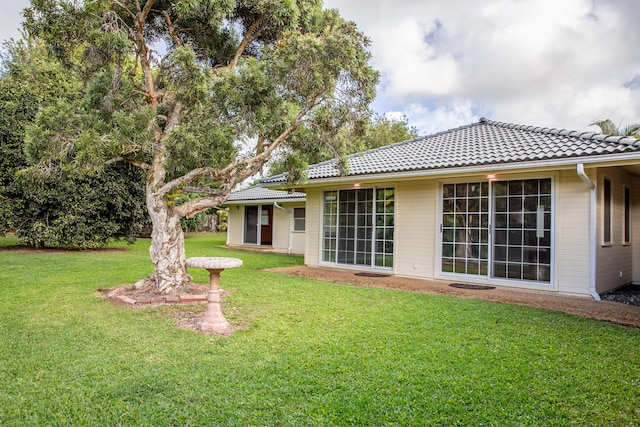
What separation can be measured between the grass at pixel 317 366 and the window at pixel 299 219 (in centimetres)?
1054

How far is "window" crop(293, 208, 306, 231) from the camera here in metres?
16.8

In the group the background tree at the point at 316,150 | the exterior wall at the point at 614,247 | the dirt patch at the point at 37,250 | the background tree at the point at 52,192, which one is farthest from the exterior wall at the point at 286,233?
the exterior wall at the point at 614,247

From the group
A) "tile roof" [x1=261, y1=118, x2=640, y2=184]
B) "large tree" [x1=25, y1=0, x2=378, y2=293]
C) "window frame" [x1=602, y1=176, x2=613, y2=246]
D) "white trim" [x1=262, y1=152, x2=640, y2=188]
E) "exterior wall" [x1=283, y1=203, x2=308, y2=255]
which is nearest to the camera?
"large tree" [x1=25, y1=0, x2=378, y2=293]

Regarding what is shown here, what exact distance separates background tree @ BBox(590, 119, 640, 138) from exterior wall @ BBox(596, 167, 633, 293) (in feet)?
23.8

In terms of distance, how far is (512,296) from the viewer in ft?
23.5

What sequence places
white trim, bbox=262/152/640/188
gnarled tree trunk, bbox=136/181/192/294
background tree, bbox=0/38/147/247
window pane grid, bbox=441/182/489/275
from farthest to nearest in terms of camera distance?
background tree, bbox=0/38/147/247 < window pane grid, bbox=441/182/489/275 < gnarled tree trunk, bbox=136/181/192/294 < white trim, bbox=262/152/640/188

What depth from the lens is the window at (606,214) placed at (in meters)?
7.82

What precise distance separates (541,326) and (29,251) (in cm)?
1600

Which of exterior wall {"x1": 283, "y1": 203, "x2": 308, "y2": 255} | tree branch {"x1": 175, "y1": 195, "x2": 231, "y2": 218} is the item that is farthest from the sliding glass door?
exterior wall {"x1": 283, "y1": 203, "x2": 308, "y2": 255}

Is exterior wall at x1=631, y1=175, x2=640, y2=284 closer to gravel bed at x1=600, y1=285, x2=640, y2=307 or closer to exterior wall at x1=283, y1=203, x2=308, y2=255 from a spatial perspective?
gravel bed at x1=600, y1=285, x2=640, y2=307

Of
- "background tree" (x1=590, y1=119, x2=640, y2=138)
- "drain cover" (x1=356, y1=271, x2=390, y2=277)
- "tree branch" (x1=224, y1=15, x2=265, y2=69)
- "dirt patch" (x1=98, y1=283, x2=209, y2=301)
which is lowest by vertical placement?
"drain cover" (x1=356, y1=271, x2=390, y2=277)

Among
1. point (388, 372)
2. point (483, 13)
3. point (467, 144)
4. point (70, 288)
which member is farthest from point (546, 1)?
point (70, 288)

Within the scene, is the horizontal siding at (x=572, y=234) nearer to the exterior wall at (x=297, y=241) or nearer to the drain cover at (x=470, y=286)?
the drain cover at (x=470, y=286)

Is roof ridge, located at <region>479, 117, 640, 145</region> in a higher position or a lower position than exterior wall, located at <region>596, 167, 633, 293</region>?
higher
